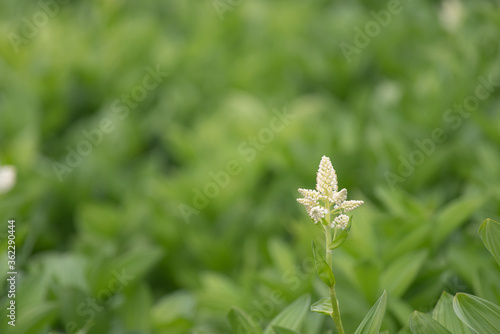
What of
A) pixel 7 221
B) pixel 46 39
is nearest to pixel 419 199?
pixel 7 221

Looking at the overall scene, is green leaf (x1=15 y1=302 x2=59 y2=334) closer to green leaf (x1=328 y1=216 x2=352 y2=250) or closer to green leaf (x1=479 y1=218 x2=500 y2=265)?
green leaf (x1=328 y1=216 x2=352 y2=250)

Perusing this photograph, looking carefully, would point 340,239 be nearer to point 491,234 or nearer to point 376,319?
point 376,319

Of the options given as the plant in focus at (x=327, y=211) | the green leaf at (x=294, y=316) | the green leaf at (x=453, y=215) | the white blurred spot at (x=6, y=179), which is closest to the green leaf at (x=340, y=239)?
the plant in focus at (x=327, y=211)

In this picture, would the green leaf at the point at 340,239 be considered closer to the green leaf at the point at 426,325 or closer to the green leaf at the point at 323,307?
the green leaf at the point at 323,307

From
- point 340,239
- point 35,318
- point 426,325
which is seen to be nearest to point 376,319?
point 426,325

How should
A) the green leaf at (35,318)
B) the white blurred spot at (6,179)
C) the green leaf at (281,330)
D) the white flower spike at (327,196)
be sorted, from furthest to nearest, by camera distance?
the white blurred spot at (6,179) → the green leaf at (35,318) → the green leaf at (281,330) → the white flower spike at (327,196)

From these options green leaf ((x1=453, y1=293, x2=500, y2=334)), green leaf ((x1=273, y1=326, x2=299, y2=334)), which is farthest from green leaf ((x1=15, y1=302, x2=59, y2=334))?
green leaf ((x1=453, y1=293, x2=500, y2=334))
